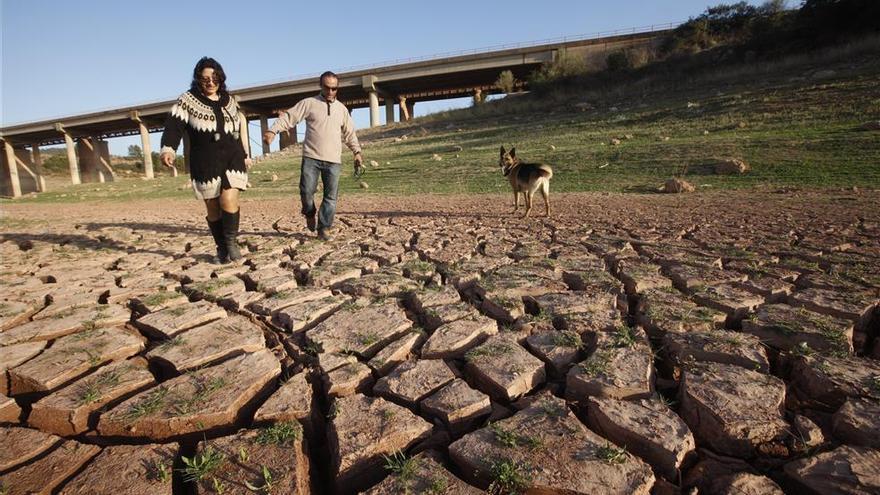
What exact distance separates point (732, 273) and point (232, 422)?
10.5 feet

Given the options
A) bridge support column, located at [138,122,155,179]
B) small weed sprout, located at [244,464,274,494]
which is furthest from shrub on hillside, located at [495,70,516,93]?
small weed sprout, located at [244,464,274,494]

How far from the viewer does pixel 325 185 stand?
182 inches

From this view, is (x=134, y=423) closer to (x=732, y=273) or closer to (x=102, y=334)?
(x=102, y=334)

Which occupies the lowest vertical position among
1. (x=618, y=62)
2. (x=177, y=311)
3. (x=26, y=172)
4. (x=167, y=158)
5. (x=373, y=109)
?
(x=177, y=311)

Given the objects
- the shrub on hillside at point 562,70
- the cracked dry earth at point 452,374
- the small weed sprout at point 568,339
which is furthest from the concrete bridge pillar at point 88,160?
the small weed sprout at point 568,339

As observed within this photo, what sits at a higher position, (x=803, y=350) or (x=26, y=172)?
(x=26, y=172)

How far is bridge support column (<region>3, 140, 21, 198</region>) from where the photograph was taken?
1273 inches

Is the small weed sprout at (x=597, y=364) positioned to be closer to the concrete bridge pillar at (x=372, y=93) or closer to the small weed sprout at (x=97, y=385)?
the small weed sprout at (x=97, y=385)

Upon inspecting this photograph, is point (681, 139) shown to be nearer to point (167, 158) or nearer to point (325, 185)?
point (325, 185)

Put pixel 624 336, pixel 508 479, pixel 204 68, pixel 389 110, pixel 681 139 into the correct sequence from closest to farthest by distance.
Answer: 1. pixel 508 479
2. pixel 624 336
3. pixel 204 68
4. pixel 681 139
5. pixel 389 110

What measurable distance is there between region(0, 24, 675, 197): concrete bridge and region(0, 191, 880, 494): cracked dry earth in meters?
25.0

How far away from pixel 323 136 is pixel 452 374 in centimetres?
336

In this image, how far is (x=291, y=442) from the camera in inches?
53.6

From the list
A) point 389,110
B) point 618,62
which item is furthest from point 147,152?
point 618,62
